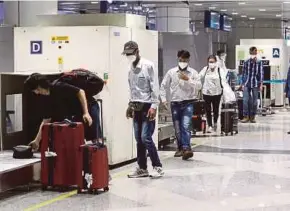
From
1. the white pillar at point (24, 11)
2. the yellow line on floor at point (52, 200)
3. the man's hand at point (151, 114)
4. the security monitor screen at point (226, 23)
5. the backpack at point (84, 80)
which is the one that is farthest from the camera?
the security monitor screen at point (226, 23)

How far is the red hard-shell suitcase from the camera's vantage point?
7.18 m

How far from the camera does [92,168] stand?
702 cm

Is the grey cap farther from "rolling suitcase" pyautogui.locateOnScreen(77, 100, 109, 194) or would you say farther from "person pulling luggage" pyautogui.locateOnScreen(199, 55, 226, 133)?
"person pulling luggage" pyautogui.locateOnScreen(199, 55, 226, 133)

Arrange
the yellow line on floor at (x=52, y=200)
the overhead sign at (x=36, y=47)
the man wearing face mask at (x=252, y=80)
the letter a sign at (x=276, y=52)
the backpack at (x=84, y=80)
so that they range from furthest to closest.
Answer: the letter a sign at (x=276, y=52), the man wearing face mask at (x=252, y=80), the overhead sign at (x=36, y=47), the backpack at (x=84, y=80), the yellow line on floor at (x=52, y=200)

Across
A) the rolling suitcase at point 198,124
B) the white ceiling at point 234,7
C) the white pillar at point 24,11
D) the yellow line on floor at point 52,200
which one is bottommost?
the yellow line on floor at point 52,200

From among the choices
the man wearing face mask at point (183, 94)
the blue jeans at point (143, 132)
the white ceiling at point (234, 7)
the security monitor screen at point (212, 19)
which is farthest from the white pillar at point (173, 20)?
the blue jeans at point (143, 132)

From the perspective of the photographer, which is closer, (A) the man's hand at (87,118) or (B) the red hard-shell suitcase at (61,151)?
(B) the red hard-shell suitcase at (61,151)

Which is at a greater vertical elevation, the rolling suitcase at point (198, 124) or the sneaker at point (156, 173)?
the rolling suitcase at point (198, 124)

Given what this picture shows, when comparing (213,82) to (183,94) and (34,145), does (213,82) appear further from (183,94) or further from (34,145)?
(34,145)

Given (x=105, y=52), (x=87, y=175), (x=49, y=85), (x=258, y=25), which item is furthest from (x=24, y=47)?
(x=258, y=25)

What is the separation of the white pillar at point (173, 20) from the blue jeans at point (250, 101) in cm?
483

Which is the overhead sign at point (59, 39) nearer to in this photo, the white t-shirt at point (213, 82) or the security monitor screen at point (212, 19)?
the white t-shirt at point (213, 82)

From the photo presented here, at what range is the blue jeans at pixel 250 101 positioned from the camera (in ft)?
53.3

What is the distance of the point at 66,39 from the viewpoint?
28.7ft
